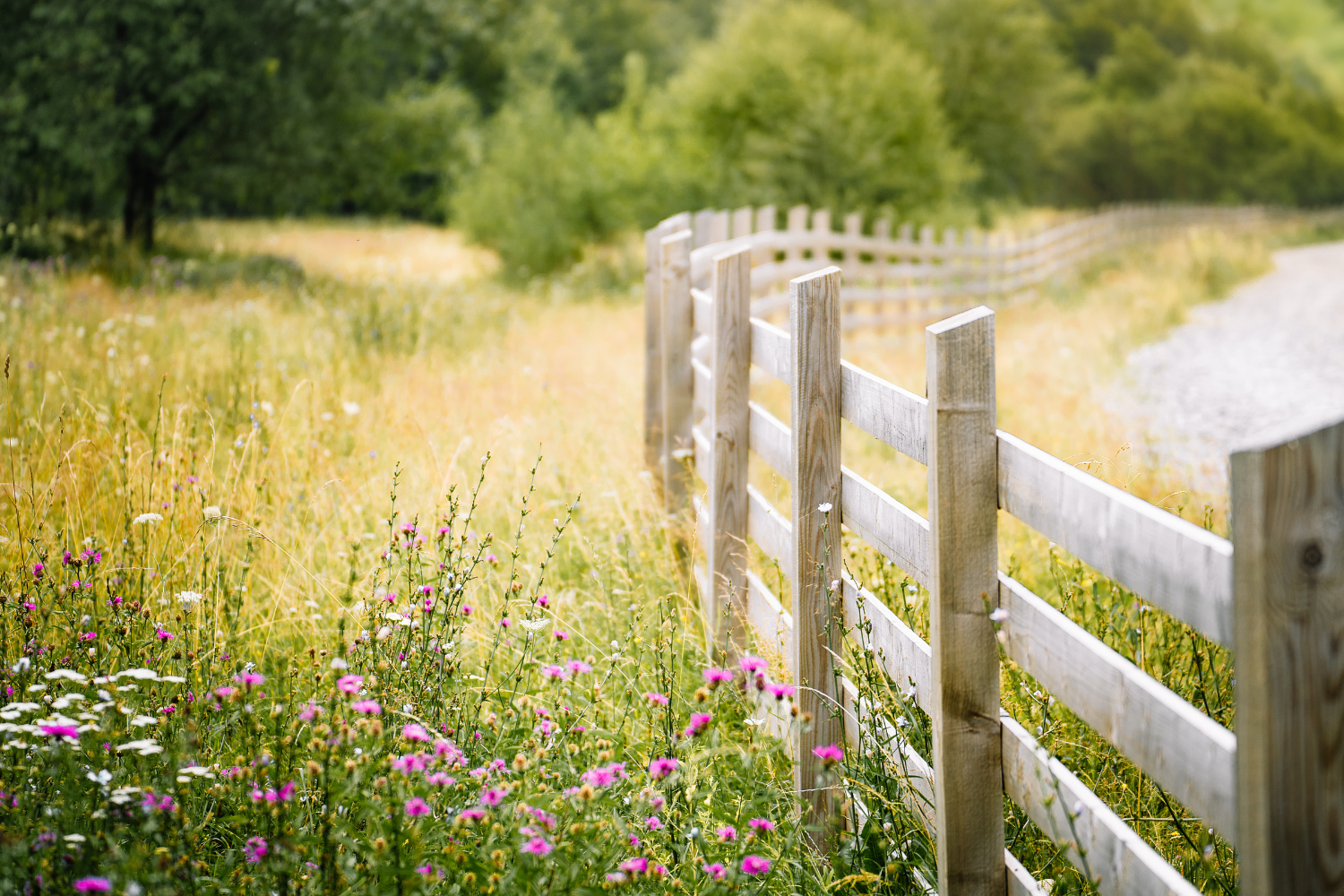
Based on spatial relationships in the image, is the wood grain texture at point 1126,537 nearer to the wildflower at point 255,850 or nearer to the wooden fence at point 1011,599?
the wooden fence at point 1011,599

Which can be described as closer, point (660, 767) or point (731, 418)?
point (660, 767)

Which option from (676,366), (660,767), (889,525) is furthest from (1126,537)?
(676,366)

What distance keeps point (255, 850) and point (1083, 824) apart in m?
1.51

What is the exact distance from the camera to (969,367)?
71.7 inches

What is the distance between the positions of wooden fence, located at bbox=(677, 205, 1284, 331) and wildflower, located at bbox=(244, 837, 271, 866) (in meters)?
3.29

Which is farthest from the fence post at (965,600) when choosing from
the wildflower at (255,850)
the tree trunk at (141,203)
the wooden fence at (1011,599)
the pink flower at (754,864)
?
the tree trunk at (141,203)

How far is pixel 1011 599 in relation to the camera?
6.10 feet

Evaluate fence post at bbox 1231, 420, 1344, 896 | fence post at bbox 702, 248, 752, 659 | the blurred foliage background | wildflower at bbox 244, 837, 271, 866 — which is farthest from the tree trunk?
fence post at bbox 1231, 420, 1344, 896

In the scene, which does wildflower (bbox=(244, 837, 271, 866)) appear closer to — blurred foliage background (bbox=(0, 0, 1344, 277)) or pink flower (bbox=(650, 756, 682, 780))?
pink flower (bbox=(650, 756, 682, 780))

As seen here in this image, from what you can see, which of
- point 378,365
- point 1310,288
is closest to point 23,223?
point 378,365

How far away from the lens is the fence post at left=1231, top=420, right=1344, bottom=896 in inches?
46.4

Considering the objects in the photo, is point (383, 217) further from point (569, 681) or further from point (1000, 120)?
point (569, 681)

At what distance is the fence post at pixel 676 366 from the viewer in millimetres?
4660

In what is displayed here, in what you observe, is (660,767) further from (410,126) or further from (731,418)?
(410,126)
